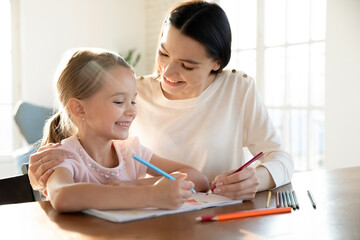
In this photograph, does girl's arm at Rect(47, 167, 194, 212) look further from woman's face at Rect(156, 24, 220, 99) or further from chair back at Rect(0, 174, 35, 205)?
woman's face at Rect(156, 24, 220, 99)

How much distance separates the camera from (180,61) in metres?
1.57

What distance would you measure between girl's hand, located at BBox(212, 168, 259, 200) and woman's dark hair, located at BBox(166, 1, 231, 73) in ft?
1.70

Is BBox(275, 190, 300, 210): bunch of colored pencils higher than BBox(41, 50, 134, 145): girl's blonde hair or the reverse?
the reverse

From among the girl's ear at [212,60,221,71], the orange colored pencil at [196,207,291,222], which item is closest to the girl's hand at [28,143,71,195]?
the orange colored pencil at [196,207,291,222]

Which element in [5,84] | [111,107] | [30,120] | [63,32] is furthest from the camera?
[63,32]

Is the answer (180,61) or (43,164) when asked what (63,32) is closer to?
(180,61)

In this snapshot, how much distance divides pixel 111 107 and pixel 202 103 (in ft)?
1.79

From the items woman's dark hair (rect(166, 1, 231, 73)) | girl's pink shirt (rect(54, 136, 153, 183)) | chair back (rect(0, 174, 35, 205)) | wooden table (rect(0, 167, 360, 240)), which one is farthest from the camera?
woman's dark hair (rect(166, 1, 231, 73))

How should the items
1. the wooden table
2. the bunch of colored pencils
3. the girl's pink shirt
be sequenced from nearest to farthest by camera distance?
the wooden table, the bunch of colored pencils, the girl's pink shirt

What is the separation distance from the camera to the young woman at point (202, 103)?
1562 mm

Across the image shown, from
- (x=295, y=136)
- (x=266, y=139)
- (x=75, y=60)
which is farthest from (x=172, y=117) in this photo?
(x=295, y=136)

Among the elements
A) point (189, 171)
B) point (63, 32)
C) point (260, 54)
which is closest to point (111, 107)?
point (189, 171)

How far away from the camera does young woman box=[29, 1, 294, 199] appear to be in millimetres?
1562

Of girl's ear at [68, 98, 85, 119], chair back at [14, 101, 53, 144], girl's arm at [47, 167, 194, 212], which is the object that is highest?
girl's ear at [68, 98, 85, 119]
